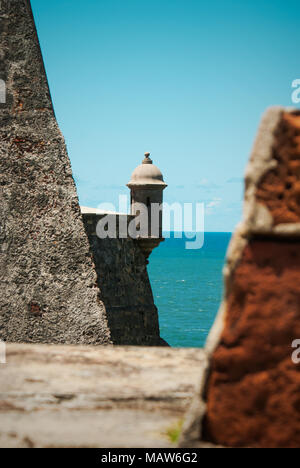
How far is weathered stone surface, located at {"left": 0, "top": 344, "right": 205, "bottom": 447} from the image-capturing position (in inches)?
76.2

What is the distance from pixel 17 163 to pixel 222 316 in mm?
4008

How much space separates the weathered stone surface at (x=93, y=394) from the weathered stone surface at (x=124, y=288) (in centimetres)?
898

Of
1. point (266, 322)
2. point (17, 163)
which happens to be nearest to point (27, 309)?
point (17, 163)

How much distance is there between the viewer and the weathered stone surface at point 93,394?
1935 mm

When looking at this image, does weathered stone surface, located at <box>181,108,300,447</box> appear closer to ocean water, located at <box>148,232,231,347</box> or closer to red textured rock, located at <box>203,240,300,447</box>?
red textured rock, located at <box>203,240,300,447</box>

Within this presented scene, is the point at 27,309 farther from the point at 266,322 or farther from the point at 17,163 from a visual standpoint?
the point at 266,322

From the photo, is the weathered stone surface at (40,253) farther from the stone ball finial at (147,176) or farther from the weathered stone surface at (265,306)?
the stone ball finial at (147,176)

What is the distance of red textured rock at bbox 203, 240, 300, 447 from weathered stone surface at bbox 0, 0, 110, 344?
144 inches

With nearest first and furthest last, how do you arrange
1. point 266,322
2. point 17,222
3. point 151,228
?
1. point 266,322
2. point 17,222
3. point 151,228

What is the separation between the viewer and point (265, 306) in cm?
173

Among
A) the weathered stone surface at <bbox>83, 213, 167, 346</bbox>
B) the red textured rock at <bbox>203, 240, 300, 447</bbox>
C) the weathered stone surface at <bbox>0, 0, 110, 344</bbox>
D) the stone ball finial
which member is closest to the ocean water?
the stone ball finial

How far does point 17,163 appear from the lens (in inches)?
213

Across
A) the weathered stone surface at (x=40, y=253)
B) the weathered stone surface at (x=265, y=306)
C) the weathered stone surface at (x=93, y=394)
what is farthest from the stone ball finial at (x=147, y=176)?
the weathered stone surface at (x=265, y=306)
